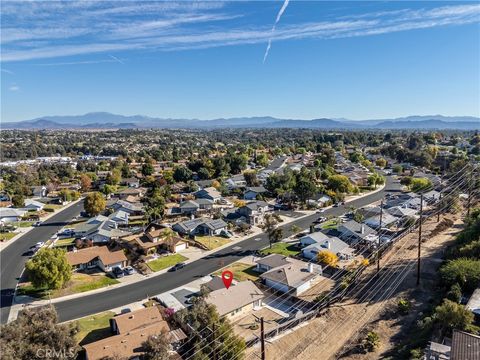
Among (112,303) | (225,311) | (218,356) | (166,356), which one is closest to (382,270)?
(225,311)

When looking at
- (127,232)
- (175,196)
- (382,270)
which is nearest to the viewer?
(382,270)

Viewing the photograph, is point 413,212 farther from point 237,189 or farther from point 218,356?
point 218,356

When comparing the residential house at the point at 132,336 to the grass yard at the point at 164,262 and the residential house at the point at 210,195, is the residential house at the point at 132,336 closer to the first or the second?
the grass yard at the point at 164,262

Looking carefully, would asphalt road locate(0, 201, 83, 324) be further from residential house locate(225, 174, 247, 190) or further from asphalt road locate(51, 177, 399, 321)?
residential house locate(225, 174, 247, 190)

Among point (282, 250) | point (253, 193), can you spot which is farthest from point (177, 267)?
point (253, 193)

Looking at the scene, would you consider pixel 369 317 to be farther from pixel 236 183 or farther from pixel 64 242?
pixel 236 183
